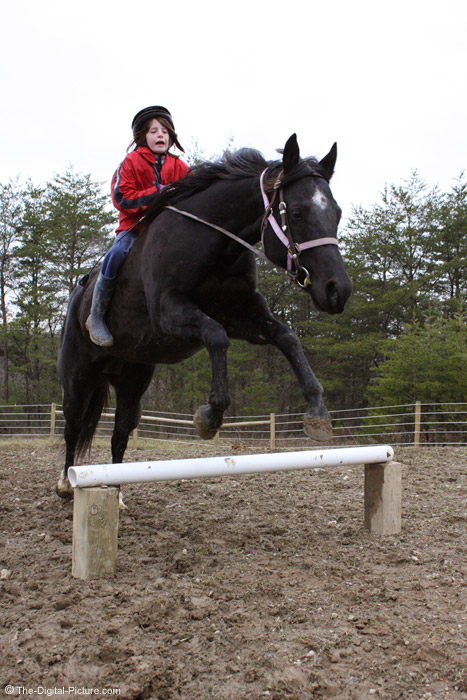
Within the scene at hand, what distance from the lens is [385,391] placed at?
1717 centimetres

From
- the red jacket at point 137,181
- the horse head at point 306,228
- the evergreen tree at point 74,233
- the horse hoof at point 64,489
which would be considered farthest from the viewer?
the evergreen tree at point 74,233

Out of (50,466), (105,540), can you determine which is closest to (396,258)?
(50,466)

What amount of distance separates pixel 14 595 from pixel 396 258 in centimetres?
2264

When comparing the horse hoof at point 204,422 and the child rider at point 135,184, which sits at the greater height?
the child rider at point 135,184

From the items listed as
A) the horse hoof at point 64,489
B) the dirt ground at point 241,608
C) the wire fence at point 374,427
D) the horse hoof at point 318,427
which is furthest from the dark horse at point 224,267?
the wire fence at point 374,427

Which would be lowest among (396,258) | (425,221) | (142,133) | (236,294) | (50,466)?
(50,466)

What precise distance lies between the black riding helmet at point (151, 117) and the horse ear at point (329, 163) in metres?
1.30

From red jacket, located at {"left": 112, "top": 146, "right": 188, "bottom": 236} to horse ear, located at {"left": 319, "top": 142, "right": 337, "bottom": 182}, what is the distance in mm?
1213

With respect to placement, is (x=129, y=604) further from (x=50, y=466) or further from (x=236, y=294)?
(x=50, y=466)

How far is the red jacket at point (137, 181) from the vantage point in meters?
3.73

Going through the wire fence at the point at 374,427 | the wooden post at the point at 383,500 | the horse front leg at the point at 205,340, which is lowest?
the wire fence at the point at 374,427

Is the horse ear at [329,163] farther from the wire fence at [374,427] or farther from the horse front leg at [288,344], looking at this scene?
the wire fence at [374,427]

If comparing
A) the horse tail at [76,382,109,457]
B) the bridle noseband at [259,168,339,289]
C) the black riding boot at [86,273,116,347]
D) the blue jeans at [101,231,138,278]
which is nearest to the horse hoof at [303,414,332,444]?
the bridle noseband at [259,168,339,289]

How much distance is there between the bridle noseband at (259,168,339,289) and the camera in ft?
9.39
